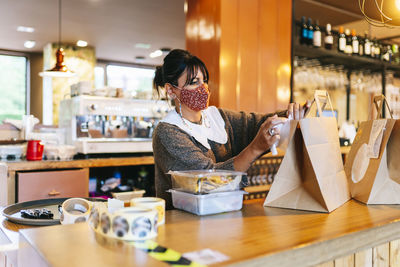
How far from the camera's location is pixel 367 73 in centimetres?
511

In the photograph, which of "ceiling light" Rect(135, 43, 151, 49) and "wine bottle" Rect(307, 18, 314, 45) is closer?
"wine bottle" Rect(307, 18, 314, 45)

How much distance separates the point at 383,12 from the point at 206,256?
1819 mm

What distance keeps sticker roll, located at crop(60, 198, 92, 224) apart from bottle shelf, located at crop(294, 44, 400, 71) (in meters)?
3.31

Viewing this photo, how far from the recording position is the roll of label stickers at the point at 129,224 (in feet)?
2.70

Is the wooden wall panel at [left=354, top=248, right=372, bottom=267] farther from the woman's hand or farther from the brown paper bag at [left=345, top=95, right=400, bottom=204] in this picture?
the woman's hand

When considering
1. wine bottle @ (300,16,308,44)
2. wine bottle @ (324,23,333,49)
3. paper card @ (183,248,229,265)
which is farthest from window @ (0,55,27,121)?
paper card @ (183,248,229,265)

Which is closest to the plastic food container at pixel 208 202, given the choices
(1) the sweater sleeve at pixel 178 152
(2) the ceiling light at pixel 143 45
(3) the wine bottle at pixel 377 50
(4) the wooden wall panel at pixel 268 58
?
(1) the sweater sleeve at pixel 178 152

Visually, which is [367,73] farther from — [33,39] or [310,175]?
[33,39]

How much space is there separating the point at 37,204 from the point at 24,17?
215 inches

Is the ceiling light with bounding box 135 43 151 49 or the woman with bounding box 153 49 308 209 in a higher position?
the ceiling light with bounding box 135 43 151 49

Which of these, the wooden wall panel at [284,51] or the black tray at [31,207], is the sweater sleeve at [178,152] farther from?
the wooden wall panel at [284,51]

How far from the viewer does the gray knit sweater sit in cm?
141

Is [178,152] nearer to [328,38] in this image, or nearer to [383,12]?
[383,12]

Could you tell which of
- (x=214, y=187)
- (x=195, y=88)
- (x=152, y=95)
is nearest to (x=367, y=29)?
(x=152, y=95)
